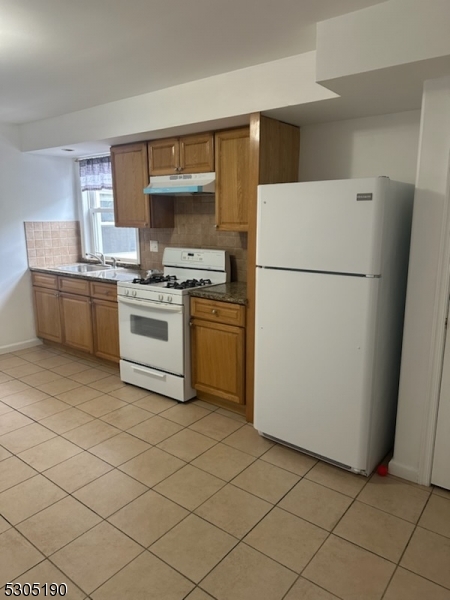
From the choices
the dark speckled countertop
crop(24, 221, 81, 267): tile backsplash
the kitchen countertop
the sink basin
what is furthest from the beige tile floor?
crop(24, 221, 81, 267): tile backsplash

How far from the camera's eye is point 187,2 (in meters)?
1.84

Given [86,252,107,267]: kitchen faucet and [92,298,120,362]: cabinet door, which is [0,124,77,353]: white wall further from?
[92,298,120,362]: cabinet door

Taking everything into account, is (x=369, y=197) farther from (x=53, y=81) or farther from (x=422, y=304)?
(x=53, y=81)

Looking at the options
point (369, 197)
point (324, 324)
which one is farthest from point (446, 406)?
point (369, 197)

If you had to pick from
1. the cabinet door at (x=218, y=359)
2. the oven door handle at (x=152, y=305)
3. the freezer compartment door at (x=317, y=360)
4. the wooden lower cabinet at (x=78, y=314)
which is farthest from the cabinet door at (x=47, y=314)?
the freezer compartment door at (x=317, y=360)

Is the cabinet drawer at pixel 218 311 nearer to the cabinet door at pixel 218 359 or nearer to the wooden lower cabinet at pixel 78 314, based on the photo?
the cabinet door at pixel 218 359

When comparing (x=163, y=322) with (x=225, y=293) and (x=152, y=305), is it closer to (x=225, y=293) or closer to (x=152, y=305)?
(x=152, y=305)

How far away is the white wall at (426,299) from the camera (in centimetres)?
204

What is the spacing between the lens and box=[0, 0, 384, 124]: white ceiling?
6.20ft

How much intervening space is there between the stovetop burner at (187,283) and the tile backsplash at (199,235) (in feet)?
0.84

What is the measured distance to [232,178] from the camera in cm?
304

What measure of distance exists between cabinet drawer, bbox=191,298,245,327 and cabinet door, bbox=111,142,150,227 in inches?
41.6

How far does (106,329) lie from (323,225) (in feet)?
7.83

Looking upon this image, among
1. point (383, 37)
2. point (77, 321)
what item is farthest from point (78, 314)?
point (383, 37)
